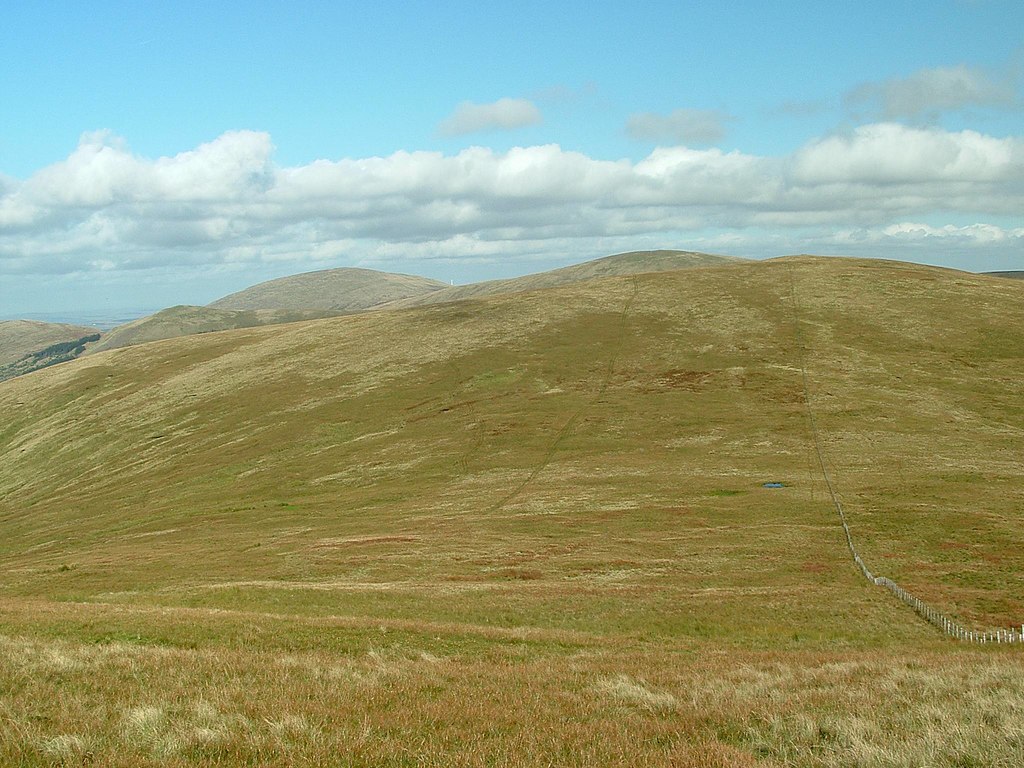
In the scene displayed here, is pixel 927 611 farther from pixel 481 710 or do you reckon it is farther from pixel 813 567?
pixel 481 710

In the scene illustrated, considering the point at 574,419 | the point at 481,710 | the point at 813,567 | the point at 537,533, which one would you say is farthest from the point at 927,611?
the point at 574,419

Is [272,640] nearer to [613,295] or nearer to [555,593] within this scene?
[555,593]

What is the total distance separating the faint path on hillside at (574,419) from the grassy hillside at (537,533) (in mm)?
738

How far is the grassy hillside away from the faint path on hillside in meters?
0.74

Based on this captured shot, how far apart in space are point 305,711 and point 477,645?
41.5 ft

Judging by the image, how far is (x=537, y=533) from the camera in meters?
56.4

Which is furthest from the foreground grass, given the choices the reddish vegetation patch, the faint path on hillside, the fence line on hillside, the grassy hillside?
the faint path on hillside

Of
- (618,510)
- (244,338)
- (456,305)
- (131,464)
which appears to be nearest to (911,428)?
(618,510)

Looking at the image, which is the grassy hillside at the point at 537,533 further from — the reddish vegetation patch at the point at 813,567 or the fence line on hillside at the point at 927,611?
the fence line on hillside at the point at 927,611

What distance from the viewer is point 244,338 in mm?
172250

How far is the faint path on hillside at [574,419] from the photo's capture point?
70.5 meters

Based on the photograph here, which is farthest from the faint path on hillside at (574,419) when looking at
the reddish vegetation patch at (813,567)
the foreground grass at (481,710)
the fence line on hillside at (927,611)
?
the foreground grass at (481,710)

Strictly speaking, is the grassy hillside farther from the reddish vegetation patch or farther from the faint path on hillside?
the faint path on hillside

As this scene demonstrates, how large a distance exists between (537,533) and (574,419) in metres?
41.2
